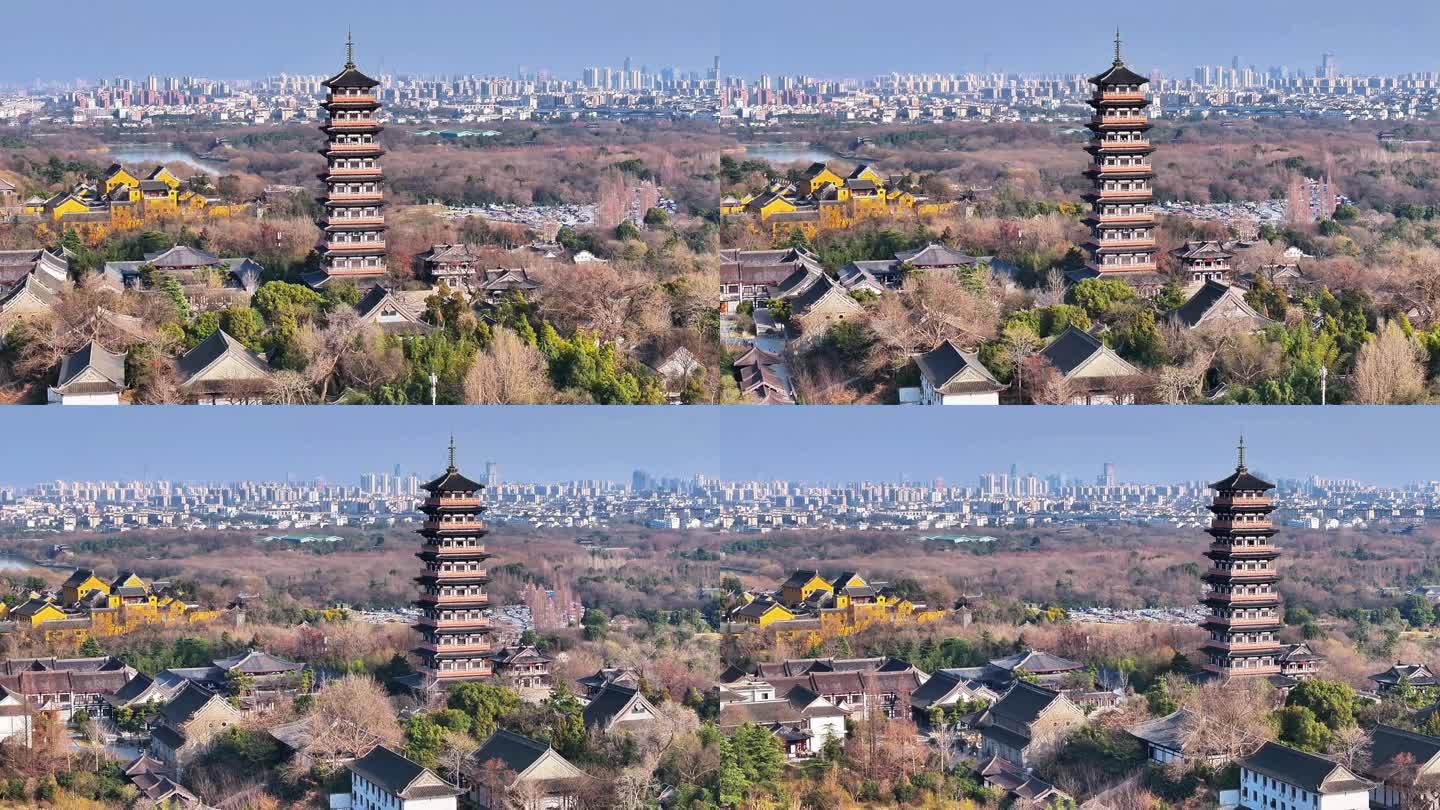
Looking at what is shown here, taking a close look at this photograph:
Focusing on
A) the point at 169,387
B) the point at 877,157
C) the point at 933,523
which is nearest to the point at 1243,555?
the point at 933,523

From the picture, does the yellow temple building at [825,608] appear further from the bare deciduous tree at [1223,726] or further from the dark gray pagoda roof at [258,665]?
the bare deciduous tree at [1223,726]

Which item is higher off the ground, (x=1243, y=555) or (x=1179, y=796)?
Result: (x=1243, y=555)

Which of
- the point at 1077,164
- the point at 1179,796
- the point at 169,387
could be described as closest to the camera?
the point at 1179,796

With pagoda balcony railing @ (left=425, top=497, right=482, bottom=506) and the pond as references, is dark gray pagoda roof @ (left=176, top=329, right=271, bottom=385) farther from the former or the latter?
the pond

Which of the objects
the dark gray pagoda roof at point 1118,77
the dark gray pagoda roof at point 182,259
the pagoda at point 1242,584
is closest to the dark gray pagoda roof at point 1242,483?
the pagoda at point 1242,584

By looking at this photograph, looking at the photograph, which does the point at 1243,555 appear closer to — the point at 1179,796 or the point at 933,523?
the point at 1179,796
